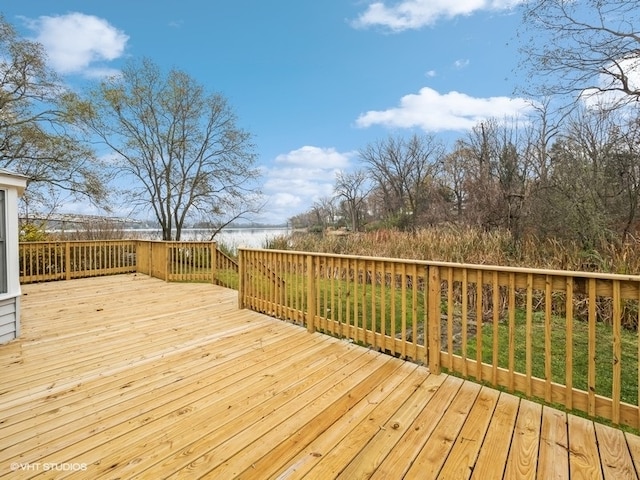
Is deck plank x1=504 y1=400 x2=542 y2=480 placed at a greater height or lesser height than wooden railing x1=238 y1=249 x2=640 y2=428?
lesser

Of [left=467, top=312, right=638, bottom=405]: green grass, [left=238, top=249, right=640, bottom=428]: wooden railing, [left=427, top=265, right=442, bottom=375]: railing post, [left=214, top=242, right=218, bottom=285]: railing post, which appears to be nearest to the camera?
[left=238, top=249, right=640, bottom=428]: wooden railing

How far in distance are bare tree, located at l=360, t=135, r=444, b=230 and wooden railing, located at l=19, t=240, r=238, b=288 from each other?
1389 cm

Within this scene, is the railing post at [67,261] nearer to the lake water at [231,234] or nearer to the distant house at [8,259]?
the distant house at [8,259]

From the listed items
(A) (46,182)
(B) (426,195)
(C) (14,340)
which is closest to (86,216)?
(A) (46,182)

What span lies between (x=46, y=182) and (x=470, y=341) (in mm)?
13777

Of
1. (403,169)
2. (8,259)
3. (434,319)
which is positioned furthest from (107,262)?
(403,169)

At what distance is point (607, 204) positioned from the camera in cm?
743

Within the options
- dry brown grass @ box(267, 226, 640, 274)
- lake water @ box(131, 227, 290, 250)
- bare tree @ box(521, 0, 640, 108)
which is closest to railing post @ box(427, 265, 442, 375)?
dry brown grass @ box(267, 226, 640, 274)

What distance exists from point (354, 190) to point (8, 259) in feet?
71.9

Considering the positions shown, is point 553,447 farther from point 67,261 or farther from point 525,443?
point 67,261

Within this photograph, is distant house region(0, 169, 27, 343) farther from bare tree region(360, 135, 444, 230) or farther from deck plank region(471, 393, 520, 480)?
bare tree region(360, 135, 444, 230)

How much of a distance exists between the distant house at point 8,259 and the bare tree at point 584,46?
10065 millimetres

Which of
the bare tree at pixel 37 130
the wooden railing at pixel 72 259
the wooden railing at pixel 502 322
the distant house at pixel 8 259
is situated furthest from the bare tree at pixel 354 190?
the distant house at pixel 8 259

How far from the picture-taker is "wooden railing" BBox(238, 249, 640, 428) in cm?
208
